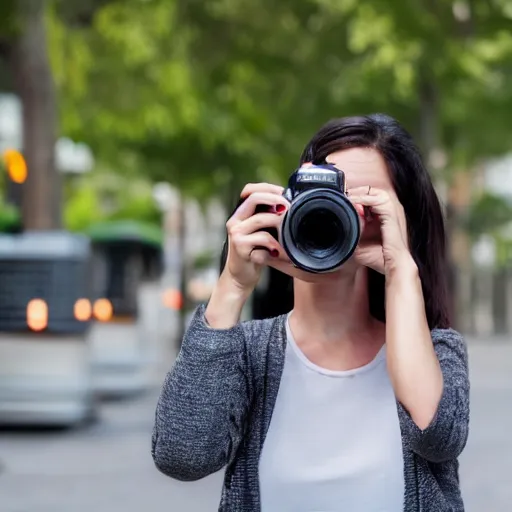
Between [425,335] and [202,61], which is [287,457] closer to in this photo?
[425,335]

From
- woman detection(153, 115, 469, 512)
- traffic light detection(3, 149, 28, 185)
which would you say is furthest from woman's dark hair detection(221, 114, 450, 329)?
traffic light detection(3, 149, 28, 185)

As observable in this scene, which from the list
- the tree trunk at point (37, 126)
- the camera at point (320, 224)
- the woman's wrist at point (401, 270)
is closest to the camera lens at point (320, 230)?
the camera at point (320, 224)

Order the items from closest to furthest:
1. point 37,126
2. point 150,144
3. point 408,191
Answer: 1. point 408,191
2. point 37,126
3. point 150,144

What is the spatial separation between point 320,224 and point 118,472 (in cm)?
758

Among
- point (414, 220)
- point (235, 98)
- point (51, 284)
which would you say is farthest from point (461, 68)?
point (414, 220)

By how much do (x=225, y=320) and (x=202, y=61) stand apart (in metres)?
15.9

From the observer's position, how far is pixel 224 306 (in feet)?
6.98

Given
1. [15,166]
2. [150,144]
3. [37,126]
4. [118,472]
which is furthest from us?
[150,144]

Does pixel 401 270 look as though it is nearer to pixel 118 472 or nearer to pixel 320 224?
pixel 320 224

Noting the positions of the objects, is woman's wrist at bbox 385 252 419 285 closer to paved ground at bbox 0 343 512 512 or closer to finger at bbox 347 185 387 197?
finger at bbox 347 185 387 197

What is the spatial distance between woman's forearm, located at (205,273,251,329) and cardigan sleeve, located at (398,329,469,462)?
0.95 ft

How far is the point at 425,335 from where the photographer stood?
2070 millimetres

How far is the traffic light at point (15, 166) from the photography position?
551 inches

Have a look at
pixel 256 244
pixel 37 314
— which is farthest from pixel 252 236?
pixel 37 314
